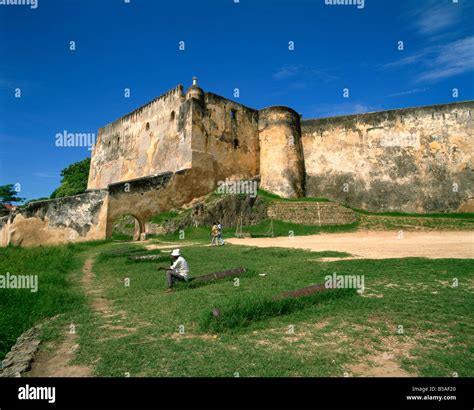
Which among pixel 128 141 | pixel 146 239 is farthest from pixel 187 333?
pixel 128 141

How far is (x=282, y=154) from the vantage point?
955 inches

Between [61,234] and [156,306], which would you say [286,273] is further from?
[61,234]

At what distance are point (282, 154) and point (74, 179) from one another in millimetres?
29719

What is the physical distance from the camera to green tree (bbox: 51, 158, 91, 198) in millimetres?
39875

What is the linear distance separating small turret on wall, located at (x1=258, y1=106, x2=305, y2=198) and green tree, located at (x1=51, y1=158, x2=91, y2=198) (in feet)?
Answer: 81.3

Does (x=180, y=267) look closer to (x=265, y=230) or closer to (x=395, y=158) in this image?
(x=265, y=230)

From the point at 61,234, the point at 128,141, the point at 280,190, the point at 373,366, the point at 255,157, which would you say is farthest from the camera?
the point at 128,141

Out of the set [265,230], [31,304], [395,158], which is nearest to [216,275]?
[31,304]

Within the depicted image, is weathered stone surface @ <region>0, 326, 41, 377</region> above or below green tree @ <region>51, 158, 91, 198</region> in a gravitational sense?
below

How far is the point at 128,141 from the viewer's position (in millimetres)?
28156

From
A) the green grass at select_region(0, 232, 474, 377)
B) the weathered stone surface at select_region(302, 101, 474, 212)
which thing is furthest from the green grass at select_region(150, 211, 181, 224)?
the weathered stone surface at select_region(302, 101, 474, 212)

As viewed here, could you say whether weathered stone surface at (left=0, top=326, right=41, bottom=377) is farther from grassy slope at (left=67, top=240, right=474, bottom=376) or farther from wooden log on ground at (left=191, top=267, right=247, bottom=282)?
wooden log on ground at (left=191, top=267, right=247, bottom=282)
